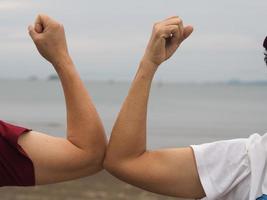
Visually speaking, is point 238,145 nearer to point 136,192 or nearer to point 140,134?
point 140,134

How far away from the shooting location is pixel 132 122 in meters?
3.88

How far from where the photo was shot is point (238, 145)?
390cm

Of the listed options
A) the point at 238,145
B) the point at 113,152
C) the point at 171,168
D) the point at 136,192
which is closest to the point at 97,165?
the point at 113,152

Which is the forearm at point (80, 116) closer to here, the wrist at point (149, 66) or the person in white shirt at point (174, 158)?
the person in white shirt at point (174, 158)

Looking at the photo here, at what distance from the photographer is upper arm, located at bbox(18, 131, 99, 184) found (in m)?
3.84

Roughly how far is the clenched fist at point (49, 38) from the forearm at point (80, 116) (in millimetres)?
106

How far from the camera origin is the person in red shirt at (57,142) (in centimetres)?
379

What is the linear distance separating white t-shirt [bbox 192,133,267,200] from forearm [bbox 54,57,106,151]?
19.6 inches

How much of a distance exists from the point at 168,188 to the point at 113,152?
0.33m

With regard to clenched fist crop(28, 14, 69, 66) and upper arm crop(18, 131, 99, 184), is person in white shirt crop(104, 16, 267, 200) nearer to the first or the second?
upper arm crop(18, 131, 99, 184)

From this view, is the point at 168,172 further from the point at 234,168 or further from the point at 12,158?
the point at 12,158

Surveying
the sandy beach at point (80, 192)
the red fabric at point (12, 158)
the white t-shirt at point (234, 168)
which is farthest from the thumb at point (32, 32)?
the sandy beach at point (80, 192)

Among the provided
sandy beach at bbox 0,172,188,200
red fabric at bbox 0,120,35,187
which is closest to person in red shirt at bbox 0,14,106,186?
red fabric at bbox 0,120,35,187

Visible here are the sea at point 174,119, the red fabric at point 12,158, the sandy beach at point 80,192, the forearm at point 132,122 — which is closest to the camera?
the red fabric at point 12,158
